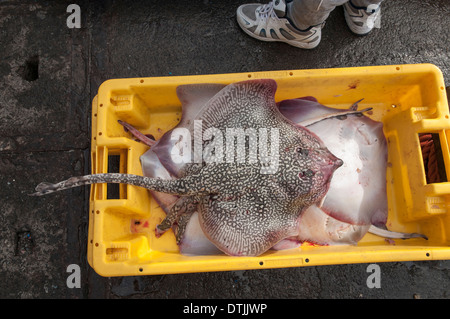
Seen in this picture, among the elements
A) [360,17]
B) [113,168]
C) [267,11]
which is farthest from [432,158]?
[113,168]

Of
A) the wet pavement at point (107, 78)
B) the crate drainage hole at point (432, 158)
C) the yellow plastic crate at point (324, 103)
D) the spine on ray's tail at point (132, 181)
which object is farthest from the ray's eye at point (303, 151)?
the wet pavement at point (107, 78)

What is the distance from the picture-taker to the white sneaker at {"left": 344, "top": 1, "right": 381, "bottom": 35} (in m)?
3.04

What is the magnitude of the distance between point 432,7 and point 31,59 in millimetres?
3978

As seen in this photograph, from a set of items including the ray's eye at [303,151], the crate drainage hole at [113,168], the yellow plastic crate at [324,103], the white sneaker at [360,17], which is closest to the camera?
the yellow plastic crate at [324,103]

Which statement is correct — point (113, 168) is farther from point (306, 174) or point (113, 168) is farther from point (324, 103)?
point (324, 103)

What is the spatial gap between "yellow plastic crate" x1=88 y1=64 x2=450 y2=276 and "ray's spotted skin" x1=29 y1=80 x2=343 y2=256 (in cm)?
13

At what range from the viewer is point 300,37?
3.01 m

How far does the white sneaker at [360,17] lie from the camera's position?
304 centimetres

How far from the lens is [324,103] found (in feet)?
9.57

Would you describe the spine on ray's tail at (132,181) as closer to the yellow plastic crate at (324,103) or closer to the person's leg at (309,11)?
the yellow plastic crate at (324,103)

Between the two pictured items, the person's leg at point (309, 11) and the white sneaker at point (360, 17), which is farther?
the white sneaker at point (360, 17)

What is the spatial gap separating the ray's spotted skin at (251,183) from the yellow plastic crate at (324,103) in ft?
0.43

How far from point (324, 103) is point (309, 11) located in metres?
0.77

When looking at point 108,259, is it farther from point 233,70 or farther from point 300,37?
point 300,37
